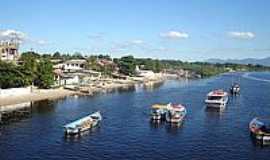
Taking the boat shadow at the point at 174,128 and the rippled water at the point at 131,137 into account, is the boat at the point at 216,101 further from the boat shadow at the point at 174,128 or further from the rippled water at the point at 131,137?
the boat shadow at the point at 174,128

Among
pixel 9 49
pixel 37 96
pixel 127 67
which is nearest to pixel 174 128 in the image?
pixel 37 96

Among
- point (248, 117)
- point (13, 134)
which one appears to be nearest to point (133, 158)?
point (13, 134)

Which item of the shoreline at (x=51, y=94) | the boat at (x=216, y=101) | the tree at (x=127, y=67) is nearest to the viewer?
the shoreline at (x=51, y=94)

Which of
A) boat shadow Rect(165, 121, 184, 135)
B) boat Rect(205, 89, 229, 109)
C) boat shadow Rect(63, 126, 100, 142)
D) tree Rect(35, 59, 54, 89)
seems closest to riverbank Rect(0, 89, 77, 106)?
tree Rect(35, 59, 54, 89)

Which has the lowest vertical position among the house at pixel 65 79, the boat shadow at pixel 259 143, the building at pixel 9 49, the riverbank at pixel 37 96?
the boat shadow at pixel 259 143

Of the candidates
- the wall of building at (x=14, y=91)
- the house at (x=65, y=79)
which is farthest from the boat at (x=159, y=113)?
the house at (x=65, y=79)

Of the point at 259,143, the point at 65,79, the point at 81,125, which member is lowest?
the point at 259,143

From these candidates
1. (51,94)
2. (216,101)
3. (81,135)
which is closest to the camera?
(81,135)

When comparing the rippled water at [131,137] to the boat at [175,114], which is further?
the boat at [175,114]

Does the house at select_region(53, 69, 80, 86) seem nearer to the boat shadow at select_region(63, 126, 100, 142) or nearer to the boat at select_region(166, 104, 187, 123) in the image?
the boat at select_region(166, 104, 187, 123)

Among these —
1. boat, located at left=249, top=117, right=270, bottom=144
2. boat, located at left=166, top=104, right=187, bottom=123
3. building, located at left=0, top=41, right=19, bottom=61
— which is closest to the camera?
boat, located at left=249, top=117, right=270, bottom=144

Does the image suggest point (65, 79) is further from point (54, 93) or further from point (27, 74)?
point (27, 74)

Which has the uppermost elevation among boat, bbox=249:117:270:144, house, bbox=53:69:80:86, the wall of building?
house, bbox=53:69:80:86
